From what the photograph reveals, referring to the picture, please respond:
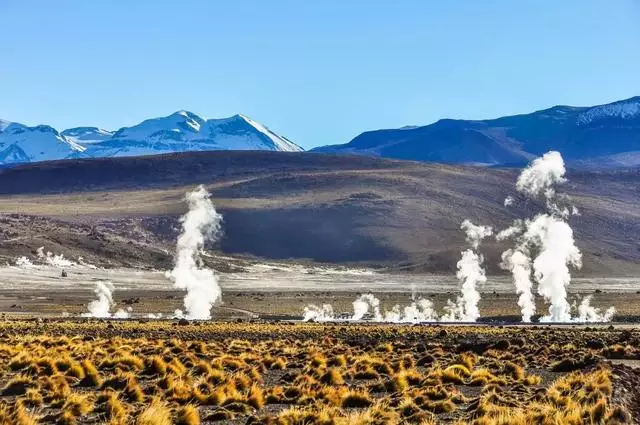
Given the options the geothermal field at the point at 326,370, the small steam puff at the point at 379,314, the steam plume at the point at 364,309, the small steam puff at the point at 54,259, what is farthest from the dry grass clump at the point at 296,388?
the small steam puff at the point at 54,259

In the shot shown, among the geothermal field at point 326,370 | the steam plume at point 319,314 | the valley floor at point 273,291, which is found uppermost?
the geothermal field at point 326,370

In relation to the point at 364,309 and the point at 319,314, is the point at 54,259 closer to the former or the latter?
the point at 319,314

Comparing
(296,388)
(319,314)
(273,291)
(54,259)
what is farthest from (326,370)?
(54,259)

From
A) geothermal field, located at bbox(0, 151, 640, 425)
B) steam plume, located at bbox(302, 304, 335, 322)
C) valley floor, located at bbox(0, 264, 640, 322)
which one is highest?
geothermal field, located at bbox(0, 151, 640, 425)

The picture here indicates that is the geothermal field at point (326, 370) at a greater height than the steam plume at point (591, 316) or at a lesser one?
greater

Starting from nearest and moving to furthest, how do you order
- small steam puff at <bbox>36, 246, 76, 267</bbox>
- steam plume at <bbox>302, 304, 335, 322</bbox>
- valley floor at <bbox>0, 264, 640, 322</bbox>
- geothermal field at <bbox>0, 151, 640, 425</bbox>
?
1. geothermal field at <bbox>0, 151, 640, 425</bbox>
2. steam plume at <bbox>302, 304, 335, 322</bbox>
3. valley floor at <bbox>0, 264, 640, 322</bbox>
4. small steam puff at <bbox>36, 246, 76, 267</bbox>

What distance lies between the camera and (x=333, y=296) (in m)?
84.8

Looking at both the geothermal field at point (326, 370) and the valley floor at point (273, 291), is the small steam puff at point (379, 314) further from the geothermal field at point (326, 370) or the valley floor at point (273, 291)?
the valley floor at point (273, 291)

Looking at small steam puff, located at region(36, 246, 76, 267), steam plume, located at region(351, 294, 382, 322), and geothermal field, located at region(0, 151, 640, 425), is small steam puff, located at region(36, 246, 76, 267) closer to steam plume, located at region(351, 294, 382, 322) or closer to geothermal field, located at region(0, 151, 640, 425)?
geothermal field, located at region(0, 151, 640, 425)

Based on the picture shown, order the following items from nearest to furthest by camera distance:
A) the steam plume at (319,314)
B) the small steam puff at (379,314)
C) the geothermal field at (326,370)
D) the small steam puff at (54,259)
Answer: the geothermal field at (326,370)
the steam plume at (319,314)
the small steam puff at (379,314)
the small steam puff at (54,259)

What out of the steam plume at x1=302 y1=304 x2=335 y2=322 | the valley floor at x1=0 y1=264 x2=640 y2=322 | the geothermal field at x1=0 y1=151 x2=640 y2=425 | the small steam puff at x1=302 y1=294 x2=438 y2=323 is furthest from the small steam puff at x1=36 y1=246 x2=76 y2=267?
the steam plume at x1=302 y1=304 x2=335 y2=322

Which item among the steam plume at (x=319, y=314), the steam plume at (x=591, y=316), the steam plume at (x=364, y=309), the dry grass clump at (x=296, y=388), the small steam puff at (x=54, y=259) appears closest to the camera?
the dry grass clump at (x=296, y=388)

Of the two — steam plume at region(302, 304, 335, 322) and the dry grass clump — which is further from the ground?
the dry grass clump

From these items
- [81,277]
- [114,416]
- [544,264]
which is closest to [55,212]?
[81,277]
